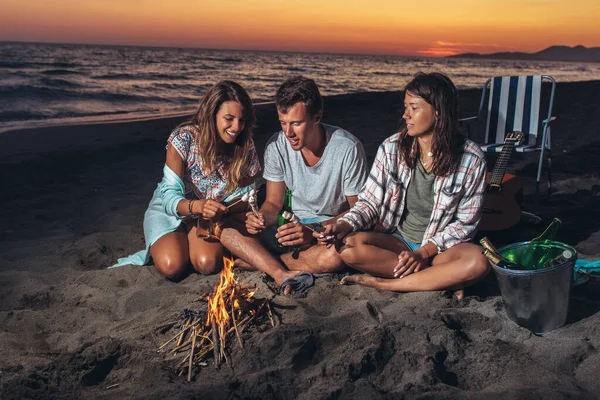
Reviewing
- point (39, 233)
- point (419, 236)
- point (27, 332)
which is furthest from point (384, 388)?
point (39, 233)

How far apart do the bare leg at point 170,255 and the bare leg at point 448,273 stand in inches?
53.8

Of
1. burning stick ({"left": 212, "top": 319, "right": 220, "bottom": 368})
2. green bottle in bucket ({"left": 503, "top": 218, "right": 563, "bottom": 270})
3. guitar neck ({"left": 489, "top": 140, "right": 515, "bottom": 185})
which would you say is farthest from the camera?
guitar neck ({"left": 489, "top": 140, "right": 515, "bottom": 185})

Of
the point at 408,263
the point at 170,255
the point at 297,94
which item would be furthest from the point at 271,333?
the point at 297,94

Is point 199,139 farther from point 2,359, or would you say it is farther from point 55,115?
point 55,115

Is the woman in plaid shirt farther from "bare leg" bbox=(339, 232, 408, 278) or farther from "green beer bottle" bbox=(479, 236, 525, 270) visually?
"green beer bottle" bbox=(479, 236, 525, 270)

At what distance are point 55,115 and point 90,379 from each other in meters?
10.8

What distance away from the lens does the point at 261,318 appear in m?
3.21

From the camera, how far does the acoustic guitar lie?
4.51 m

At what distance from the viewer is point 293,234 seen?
3586mm

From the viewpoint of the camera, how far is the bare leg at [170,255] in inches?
156

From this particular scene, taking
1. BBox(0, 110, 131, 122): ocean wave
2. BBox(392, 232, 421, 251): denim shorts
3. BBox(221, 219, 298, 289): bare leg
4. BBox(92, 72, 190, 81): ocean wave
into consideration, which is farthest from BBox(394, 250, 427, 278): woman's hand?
BBox(92, 72, 190, 81): ocean wave

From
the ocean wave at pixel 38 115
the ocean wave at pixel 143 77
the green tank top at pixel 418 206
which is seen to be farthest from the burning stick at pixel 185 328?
the ocean wave at pixel 143 77

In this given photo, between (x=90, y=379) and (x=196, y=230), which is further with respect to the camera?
(x=196, y=230)

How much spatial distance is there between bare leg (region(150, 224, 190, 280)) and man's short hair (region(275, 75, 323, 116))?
1281mm
